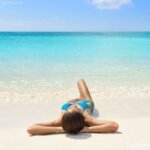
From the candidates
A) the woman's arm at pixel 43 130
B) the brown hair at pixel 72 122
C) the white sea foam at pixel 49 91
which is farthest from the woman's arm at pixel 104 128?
the white sea foam at pixel 49 91

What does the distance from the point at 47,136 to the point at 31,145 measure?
436mm

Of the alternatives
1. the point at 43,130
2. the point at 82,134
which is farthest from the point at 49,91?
the point at 82,134

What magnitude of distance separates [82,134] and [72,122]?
28 centimetres

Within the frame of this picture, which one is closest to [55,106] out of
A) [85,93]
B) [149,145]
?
[85,93]

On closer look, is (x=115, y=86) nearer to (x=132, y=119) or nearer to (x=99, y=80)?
(x=99, y=80)

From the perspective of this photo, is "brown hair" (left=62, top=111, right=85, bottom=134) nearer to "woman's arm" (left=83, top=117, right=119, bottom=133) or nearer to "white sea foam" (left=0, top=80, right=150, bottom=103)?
"woman's arm" (left=83, top=117, right=119, bottom=133)

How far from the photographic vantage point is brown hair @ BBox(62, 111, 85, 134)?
4379mm

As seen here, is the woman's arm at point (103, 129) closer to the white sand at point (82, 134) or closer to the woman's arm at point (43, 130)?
the white sand at point (82, 134)

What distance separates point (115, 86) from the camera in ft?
27.5

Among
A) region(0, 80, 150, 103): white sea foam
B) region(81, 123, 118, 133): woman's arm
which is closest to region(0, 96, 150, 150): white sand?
region(81, 123, 118, 133): woman's arm

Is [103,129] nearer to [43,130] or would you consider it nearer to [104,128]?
[104,128]

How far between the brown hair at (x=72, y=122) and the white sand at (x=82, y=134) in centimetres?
10

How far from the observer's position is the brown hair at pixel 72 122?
438 centimetres

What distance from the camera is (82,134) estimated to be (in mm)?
4504
